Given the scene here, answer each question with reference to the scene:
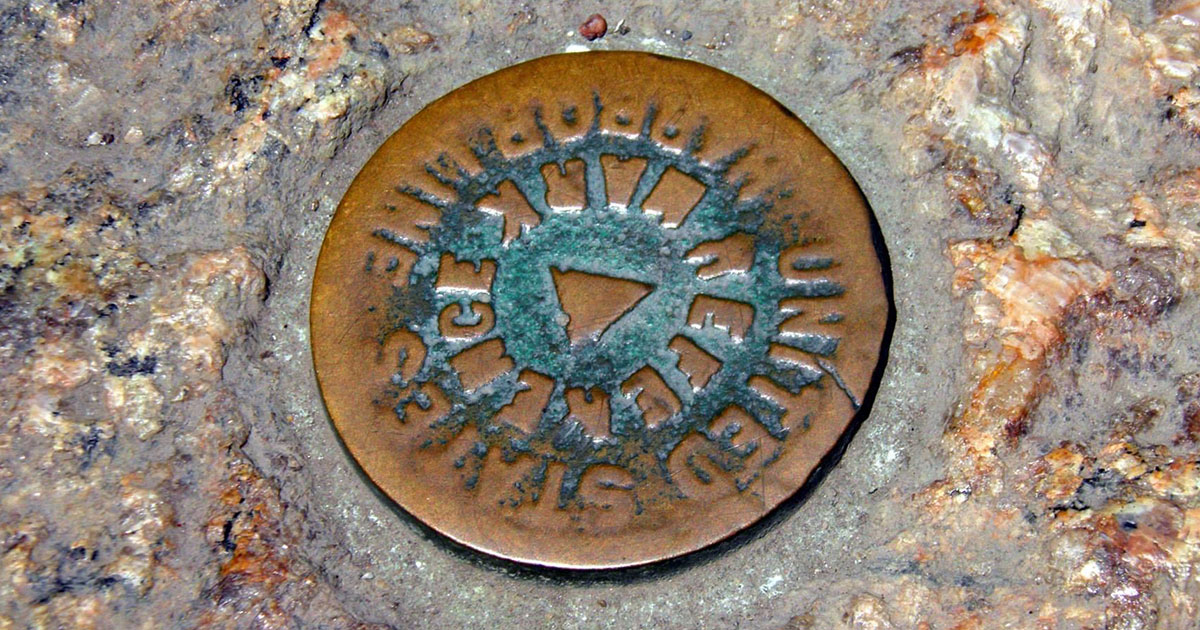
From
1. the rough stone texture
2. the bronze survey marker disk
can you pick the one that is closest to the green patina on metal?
the bronze survey marker disk

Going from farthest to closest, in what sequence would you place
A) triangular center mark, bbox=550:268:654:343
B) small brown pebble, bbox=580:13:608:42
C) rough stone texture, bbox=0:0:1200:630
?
1. small brown pebble, bbox=580:13:608:42
2. triangular center mark, bbox=550:268:654:343
3. rough stone texture, bbox=0:0:1200:630

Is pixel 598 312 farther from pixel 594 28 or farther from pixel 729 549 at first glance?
pixel 594 28

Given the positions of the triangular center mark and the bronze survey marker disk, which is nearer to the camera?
the bronze survey marker disk

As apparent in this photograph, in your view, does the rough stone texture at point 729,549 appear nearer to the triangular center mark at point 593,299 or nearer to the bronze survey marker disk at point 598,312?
the bronze survey marker disk at point 598,312

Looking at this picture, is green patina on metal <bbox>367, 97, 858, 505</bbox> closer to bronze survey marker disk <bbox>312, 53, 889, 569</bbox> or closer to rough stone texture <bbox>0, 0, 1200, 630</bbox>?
bronze survey marker disk <bbox>312, 53, 889, 569</bbox>

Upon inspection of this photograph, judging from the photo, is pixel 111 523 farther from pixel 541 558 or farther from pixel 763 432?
pixel 763 432

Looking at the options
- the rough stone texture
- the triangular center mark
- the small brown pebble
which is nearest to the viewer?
the rough stone texture

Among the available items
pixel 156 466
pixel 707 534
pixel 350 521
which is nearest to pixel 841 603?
pixel 707 534
